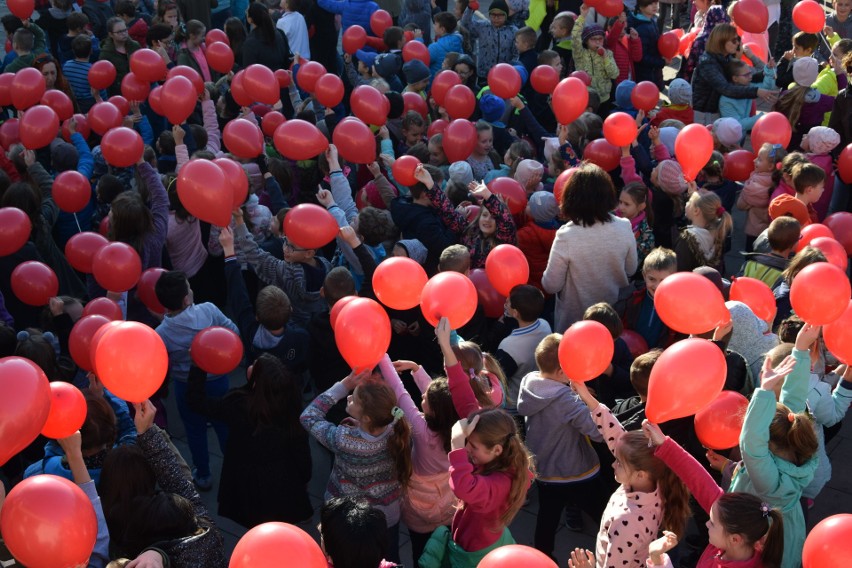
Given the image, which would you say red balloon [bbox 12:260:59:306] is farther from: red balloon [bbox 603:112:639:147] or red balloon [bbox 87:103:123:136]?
red balloon [bbox 603:112:639:147]

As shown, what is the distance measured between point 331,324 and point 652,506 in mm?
2004

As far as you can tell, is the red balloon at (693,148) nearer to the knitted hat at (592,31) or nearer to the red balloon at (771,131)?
the red balloon at (771,131)

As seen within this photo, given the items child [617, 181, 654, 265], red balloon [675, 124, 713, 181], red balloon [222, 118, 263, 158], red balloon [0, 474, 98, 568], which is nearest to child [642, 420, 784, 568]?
red balloon [0, 474, 98, 568]

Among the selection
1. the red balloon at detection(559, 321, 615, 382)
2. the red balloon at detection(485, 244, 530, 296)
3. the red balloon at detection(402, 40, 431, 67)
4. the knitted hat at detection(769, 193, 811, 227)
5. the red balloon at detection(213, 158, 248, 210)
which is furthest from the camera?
the red balloon at detection(402, 40, 431, 67)

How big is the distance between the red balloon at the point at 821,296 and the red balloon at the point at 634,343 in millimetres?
1147

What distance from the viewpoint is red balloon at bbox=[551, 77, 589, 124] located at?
269 inches

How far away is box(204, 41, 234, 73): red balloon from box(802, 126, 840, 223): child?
4.98 metres

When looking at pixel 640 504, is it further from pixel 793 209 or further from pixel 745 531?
pixel 793 209

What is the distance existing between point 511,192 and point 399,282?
180cm

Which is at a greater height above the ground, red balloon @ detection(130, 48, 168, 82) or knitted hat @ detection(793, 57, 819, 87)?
knitted hat @ detection(793, 57, 819, 87)

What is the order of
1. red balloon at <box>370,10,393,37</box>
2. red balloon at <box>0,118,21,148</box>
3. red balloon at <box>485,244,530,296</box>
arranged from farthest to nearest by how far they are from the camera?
red balloon at <box>370,10,393,37</box>, red balloon at <box>0,118,21,148</box>, red balloon at <box>485,244,530,296</box>

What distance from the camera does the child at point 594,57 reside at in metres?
9.05

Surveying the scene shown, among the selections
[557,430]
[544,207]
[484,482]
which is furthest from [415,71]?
[484,482]

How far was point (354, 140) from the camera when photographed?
625 cm
